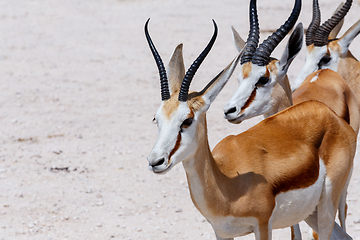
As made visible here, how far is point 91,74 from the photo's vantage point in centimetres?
1209

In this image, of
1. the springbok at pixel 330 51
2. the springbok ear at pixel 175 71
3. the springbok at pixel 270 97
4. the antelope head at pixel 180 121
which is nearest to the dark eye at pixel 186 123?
the antelope head at pixel 180 121

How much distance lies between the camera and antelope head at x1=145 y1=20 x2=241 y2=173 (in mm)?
3332

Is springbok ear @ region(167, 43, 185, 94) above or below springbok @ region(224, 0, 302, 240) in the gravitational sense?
above

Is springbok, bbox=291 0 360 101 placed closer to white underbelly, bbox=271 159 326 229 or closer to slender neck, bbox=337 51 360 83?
slender neck, bbox=337 51 360 83

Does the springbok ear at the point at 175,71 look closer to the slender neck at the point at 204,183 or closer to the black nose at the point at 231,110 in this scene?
the slender neck at the point at 204,183

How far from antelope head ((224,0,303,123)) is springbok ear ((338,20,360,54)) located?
175 centimetres

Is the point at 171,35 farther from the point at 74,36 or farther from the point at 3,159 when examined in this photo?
the point at 3,159

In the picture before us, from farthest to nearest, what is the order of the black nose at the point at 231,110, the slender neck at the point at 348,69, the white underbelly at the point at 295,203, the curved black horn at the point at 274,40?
the slender neck at the point at 348,69 < the curved black horn at the point at 274,40 < the black nose at the point at 231,110 < the white underbelly at the point at 295,203

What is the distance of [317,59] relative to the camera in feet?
21.2

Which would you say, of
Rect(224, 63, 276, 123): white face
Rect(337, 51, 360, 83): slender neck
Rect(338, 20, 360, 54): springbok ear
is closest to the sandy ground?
Rect(337, 51, 360, 83): slender neck

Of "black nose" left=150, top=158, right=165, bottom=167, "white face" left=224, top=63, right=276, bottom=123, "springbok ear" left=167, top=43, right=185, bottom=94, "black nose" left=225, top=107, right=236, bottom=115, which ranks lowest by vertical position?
"black nose" left=225, top=107, right=236, bottom=115

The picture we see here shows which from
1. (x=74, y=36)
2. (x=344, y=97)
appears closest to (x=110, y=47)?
(x=74, y=36)

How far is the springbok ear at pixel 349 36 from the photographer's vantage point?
6383 millimetres

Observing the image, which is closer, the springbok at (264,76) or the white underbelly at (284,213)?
the white underbelly at (284,213)
